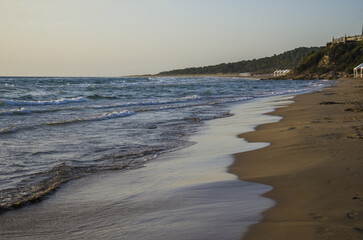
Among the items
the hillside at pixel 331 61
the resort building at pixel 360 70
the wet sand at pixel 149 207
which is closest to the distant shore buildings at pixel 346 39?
the hillside at pixel 331 61

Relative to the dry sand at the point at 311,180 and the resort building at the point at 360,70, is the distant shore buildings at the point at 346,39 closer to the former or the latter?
the resort building at the point at 360,70

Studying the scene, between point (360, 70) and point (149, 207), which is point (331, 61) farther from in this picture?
point (149, 207)

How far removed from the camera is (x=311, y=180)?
4.07 meters

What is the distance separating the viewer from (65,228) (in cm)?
319

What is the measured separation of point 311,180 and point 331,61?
8957 cm

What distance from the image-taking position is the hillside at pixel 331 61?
7882 cm

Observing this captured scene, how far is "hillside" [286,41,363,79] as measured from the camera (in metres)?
78.8

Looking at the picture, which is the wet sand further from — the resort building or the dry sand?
the resort building

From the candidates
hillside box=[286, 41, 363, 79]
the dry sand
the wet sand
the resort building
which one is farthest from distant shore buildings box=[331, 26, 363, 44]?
the wet sand

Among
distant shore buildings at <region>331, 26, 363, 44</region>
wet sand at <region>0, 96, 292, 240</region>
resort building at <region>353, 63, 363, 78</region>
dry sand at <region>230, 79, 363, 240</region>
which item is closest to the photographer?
dry sand at <region>230, 79, 363, 240</region>

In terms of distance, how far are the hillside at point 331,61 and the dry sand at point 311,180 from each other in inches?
2879

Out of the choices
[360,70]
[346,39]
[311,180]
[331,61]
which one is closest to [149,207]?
[311,180]

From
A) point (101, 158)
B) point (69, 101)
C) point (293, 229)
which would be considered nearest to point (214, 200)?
point (293, 229)

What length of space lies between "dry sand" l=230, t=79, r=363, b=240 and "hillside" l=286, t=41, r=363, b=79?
73137 mm
